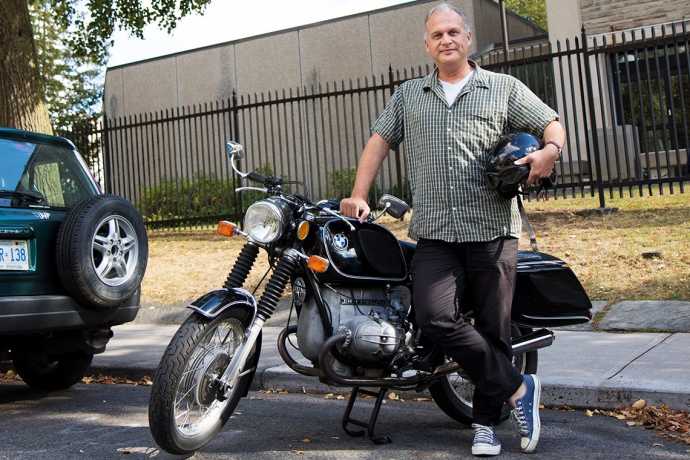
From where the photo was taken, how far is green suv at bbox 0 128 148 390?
4422 mm

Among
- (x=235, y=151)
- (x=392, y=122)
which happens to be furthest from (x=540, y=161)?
(x=235, y=151)

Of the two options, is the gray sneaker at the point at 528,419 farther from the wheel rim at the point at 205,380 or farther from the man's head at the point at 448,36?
the man's head at the point at 448,36

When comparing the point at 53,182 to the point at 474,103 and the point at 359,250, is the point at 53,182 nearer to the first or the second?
the point at 359,250

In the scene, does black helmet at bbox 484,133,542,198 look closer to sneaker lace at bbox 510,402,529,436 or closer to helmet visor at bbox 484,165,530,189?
helmet visor at bbox 484,165,530,189

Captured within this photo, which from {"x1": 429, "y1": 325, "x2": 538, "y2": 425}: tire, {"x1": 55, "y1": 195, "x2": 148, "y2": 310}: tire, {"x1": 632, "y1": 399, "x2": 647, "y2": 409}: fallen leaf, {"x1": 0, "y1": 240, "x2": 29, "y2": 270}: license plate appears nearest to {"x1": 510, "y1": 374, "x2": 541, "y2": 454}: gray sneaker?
{"x1": 429, "y1": 325, "x2": 538, "y2": 425}: tire

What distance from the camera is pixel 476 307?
3.68 meters

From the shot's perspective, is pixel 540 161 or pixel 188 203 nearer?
pixel 540 161

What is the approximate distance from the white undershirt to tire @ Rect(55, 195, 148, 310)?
231cm

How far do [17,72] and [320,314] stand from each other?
8.59 meters

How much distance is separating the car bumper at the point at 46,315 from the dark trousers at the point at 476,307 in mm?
2195

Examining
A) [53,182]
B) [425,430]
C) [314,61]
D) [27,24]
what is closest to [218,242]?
[27,24]

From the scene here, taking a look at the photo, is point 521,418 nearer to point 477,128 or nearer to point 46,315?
point 477,128

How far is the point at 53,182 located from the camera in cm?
502

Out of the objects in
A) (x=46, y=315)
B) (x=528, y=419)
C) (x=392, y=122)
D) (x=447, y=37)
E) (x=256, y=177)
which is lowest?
(x=528, y=419)
